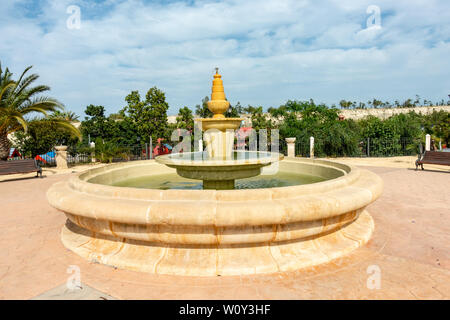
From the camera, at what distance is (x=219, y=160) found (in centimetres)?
488

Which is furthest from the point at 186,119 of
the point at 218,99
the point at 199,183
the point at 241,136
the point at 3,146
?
the point at 218,99

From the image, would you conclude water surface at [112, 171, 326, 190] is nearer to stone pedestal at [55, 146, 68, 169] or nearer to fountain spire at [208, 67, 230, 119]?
fountain spire at [208, 67, 230, 119]

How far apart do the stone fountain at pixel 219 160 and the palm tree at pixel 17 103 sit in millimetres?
10313

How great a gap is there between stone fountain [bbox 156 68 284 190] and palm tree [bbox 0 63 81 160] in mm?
10313

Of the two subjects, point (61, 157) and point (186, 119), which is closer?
point (61, 157)

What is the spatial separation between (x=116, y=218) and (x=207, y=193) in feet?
3.42

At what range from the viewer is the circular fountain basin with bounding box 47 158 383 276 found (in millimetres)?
3000

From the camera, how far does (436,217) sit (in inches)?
201

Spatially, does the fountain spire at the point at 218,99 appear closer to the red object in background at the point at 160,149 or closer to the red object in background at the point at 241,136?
the red object in background at the point at 241,136

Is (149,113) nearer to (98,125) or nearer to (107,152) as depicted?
(107,152)

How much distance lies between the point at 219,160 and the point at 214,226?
200 cm

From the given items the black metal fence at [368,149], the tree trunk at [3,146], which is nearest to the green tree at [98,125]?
the tree trunk at [3,146]

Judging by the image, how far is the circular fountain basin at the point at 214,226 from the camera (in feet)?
9.84
